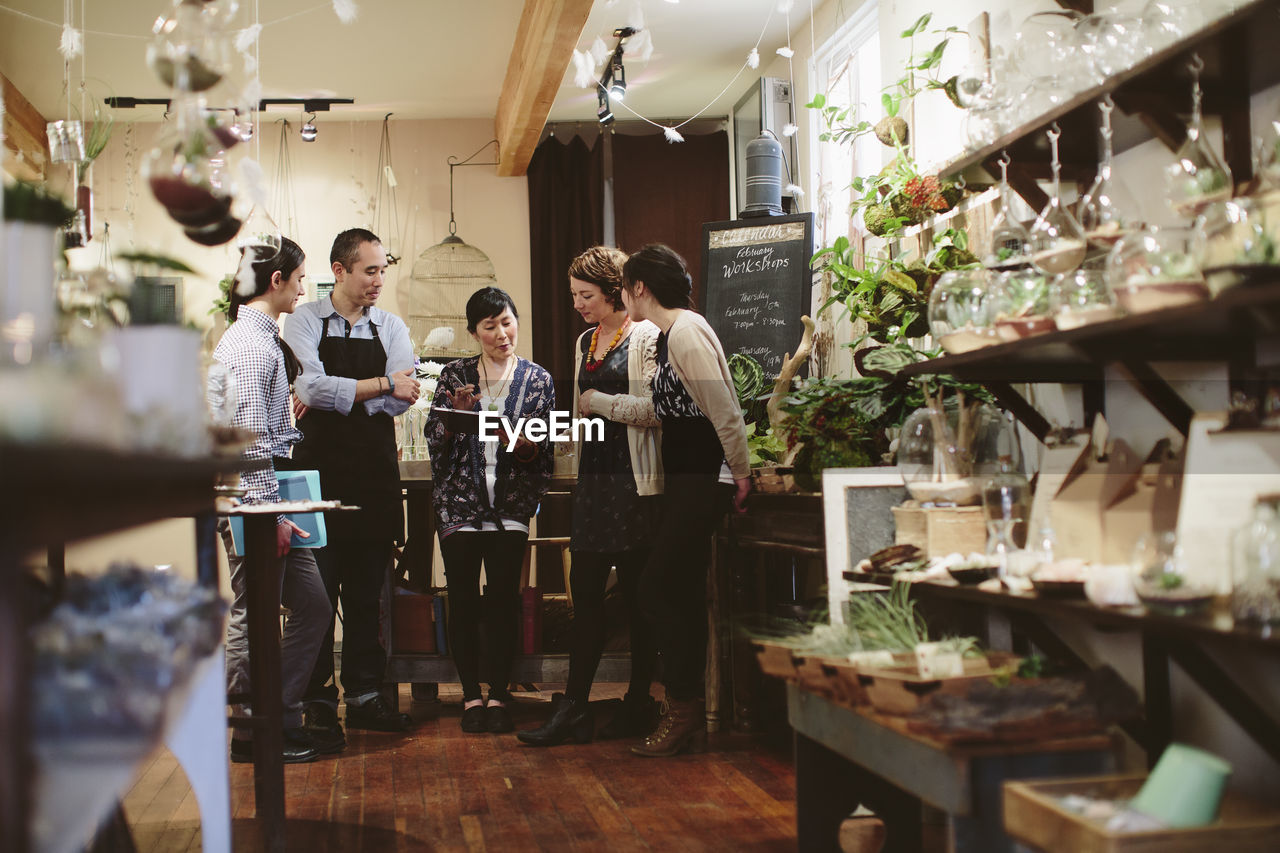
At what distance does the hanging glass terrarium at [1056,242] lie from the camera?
1977 millimetres

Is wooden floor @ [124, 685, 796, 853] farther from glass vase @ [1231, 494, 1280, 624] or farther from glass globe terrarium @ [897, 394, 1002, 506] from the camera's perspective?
glass vase @ [1231, 494, 1280, 624]

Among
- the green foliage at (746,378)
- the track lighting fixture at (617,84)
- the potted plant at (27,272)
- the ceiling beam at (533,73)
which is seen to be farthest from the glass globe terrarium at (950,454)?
the track lighting fixture at (617,84)

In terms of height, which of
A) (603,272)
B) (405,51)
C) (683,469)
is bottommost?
(683,469)

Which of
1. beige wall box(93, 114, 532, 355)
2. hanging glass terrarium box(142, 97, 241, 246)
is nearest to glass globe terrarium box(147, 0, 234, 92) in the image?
hanging glass terrarium box(142, 97, 241, 246)

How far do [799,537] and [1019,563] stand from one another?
1.23m

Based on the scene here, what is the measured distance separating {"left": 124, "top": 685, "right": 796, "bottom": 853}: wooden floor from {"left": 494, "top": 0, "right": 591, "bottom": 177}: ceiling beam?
256cm

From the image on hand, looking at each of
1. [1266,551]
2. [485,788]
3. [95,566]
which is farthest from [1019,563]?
[485,788]

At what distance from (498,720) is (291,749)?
2.25ft

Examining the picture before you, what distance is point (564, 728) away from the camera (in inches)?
140

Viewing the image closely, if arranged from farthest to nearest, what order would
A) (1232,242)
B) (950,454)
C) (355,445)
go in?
(355,445), (950,454), (1232,242)

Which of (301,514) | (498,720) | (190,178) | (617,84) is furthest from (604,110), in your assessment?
(190,178)

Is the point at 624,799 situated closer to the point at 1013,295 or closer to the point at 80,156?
the point at 1013,295

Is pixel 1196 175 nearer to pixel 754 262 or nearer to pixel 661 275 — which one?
pixel 661 275

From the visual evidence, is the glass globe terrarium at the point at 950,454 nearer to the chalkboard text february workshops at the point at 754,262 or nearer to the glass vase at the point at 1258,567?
the glass vase at the point at 1258,567
